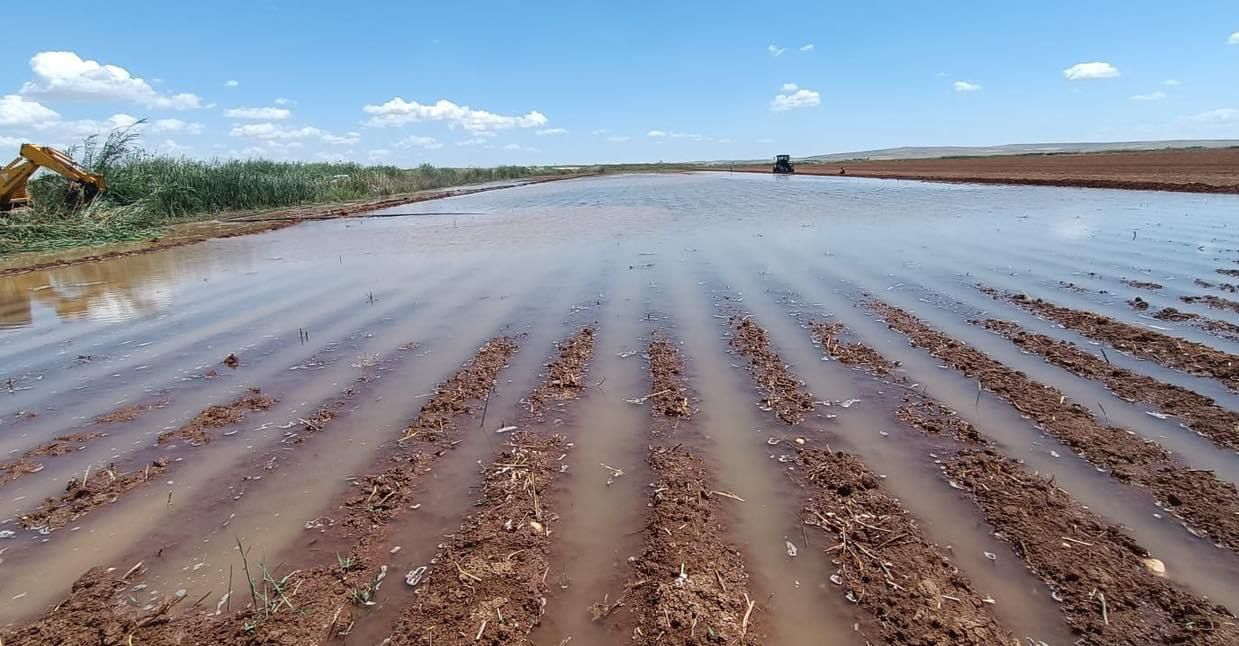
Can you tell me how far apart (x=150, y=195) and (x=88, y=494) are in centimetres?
2536

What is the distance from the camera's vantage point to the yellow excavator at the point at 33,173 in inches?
702

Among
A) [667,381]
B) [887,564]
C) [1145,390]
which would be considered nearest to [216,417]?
[667,381]

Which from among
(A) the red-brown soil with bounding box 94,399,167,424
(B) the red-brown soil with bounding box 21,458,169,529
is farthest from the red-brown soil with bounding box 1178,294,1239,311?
(A) the red-brown soil with bounding box 94,399,167,424

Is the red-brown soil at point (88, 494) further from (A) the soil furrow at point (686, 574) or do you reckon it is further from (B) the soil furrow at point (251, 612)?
(A) the soil furrow at point (686, 574)

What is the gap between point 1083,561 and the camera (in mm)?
2732

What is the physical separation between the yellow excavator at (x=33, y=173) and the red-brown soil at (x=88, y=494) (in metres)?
20.9

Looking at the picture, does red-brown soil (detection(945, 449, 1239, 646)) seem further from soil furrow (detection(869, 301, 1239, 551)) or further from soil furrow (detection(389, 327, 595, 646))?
soil furrow (detection(389, 327, 595, 646))

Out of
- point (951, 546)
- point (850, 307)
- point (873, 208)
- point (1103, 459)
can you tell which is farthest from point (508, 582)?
point (873, 208)

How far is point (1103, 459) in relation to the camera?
11.9ft

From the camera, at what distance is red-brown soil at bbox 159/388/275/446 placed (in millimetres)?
4480

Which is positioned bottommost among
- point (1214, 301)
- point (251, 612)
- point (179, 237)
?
point (251, 612)

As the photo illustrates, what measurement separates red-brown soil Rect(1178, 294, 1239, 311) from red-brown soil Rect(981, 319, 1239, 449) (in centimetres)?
274

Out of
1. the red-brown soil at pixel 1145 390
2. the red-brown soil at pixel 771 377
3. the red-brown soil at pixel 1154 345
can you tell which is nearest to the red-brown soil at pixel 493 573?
the red-brown soil at pixel 771 377

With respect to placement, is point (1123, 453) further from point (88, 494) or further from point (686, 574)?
point (88, 494)
